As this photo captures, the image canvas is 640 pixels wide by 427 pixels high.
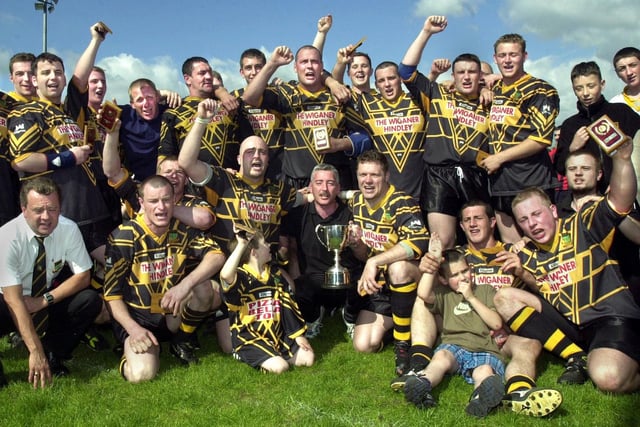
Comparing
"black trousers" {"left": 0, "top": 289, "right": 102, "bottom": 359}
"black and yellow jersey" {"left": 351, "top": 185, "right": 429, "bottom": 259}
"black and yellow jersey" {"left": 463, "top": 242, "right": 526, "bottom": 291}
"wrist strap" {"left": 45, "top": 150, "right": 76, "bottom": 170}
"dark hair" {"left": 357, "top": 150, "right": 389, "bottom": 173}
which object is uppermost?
"dark hair" {"left": 357, "top": 150, "right": 389, "bottom": 173}

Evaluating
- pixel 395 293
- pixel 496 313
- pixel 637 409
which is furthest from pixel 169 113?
pixel 637 409

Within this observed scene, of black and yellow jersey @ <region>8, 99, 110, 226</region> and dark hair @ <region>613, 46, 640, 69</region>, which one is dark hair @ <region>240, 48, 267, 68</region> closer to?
black and yellow jersey @ <region>8, 99, 110, 226</region>

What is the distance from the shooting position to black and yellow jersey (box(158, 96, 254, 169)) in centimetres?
665

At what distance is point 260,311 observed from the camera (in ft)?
17.6

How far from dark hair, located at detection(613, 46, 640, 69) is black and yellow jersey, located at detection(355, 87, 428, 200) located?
7.96ft

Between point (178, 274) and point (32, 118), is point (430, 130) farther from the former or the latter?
point (32, 118)

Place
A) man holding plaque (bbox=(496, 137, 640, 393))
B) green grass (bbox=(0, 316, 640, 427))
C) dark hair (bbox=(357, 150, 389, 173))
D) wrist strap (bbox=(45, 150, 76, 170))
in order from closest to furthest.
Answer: green grass (bbox=(0, 316, 640, 427)) < man holding plaque (bbox=(496, 137, 640, 393)) < dark hair (bbox=(357, 150, 389, 173)) < wrist strap (bbox=(45, 150, 76, 170))

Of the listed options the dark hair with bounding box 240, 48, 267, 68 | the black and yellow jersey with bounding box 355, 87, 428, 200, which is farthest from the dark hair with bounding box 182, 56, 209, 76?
the black and yellow jersey with bounding box 355, 87, 428, 200

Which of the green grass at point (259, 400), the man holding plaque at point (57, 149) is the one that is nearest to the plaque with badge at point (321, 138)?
the green grass at point (259, 400)

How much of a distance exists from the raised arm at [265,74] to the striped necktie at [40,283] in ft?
9.19

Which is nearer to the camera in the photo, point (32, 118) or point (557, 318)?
point (557, 318)

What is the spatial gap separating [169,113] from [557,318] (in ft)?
15.2

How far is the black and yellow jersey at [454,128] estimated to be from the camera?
6.30 metres

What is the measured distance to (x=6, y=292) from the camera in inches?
184
